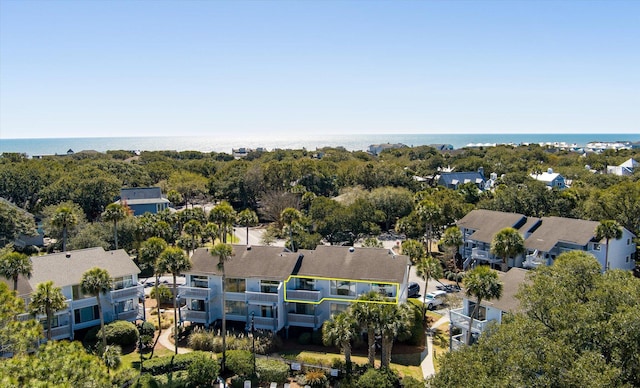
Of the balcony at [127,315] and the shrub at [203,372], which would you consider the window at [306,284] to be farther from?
the balcony at [127,315]

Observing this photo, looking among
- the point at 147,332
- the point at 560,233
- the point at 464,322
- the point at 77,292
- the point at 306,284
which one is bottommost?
the point at 147,332

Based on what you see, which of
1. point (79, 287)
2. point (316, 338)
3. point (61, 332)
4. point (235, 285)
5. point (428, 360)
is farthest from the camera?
point (235, 285)

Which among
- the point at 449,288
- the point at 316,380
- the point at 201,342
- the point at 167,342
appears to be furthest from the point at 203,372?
the point at 449,288

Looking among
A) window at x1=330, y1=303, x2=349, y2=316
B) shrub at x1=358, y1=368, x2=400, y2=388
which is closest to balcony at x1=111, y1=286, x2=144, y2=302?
window at x1=330, y1=303, x2=349, y2=316

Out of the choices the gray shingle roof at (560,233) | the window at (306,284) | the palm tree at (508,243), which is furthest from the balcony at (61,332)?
the gray shingle roof at (560,233)

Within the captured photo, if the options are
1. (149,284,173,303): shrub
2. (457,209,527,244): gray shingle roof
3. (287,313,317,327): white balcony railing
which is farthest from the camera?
(457,209,527,244): gray shingle roof

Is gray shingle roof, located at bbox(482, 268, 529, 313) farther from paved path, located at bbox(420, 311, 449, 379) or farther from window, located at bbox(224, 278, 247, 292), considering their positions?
window, located at bbox(224, 278, 247, 292)

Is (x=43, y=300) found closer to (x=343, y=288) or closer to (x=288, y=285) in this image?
(x=288, y=285)
